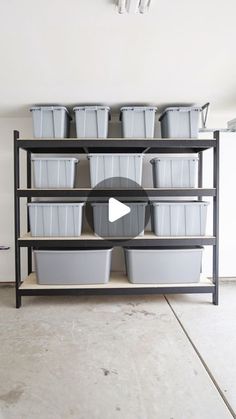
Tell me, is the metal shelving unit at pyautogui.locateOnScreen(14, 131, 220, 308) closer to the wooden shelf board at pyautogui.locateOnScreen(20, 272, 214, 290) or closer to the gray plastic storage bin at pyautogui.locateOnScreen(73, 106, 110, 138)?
the wooden shelf board at pyautogui.locateOnScreen(20, 272, 214, 290)

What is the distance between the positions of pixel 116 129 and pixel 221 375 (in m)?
2.73

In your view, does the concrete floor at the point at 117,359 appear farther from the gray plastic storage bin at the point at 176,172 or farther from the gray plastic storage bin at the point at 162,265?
the gray plastic storage bin at the point at 176,172

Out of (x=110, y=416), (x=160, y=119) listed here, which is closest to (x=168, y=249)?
(x=160, y=119)

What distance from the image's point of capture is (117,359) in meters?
2.10

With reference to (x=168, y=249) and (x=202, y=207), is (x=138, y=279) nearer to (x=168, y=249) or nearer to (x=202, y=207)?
(x=168, y=249)

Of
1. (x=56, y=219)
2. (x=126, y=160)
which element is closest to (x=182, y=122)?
(x=126, y=160)

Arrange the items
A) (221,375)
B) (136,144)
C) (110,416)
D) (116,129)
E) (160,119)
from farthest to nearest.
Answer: (116,129) < (160,119) < (136,144) < (221,375) < (110,416)

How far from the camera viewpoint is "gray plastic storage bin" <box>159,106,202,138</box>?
297cm

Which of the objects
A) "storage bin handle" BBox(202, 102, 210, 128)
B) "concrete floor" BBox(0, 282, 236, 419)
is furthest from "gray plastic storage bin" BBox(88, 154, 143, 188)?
"concrete floor" BBox(0, 282, 236, 419)

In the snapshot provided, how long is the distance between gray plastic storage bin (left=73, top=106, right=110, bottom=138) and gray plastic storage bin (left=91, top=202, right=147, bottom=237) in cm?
71

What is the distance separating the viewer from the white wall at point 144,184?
140 inches

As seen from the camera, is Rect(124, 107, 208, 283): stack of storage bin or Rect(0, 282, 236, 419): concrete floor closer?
Rect(0, 282, 236, 419): concrete floor

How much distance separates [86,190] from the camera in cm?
291

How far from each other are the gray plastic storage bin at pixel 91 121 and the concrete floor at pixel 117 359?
1.77 meters
